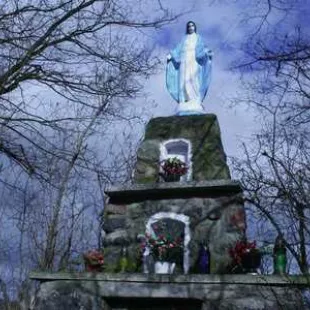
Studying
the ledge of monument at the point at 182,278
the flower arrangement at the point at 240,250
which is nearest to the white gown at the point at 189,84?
the flower arrangement at the point at 240,250

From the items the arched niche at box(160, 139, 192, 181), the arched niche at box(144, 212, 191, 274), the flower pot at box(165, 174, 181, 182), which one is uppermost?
the arched niche at box(160, 139, 192, 181)

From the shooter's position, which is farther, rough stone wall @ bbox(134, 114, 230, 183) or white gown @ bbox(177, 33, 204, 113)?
white gown @ bbox(177, 33, 204, 113)

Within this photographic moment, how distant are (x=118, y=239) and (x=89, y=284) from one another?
2.99 feet

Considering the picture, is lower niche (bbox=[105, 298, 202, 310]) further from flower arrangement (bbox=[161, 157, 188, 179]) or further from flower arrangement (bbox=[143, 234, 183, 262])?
flower arrangement (bbox=[161, 157, 188, 179])

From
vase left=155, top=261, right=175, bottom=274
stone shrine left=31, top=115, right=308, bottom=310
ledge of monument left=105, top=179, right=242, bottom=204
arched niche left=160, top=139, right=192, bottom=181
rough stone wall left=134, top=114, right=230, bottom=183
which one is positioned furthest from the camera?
arched niche left=160, top=139, right=192, bottom=181

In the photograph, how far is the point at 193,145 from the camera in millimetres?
8234

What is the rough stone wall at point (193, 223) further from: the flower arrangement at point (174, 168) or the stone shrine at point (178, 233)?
the flower arrangement at point (174, 168)

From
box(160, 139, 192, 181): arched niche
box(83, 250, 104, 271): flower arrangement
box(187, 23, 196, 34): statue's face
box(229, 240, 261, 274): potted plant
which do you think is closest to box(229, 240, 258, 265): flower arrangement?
box(229, 240, 261, 274): potted plant

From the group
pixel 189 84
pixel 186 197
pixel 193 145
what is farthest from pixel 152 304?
pixel 189 84

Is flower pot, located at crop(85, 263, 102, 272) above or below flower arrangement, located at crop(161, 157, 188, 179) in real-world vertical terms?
below

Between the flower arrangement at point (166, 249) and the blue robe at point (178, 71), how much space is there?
7.90ft

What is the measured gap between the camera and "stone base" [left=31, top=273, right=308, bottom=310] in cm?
640

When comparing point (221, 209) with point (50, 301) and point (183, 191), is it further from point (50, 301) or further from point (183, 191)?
point (50, 301)

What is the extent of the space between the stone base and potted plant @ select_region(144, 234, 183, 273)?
0.43m
